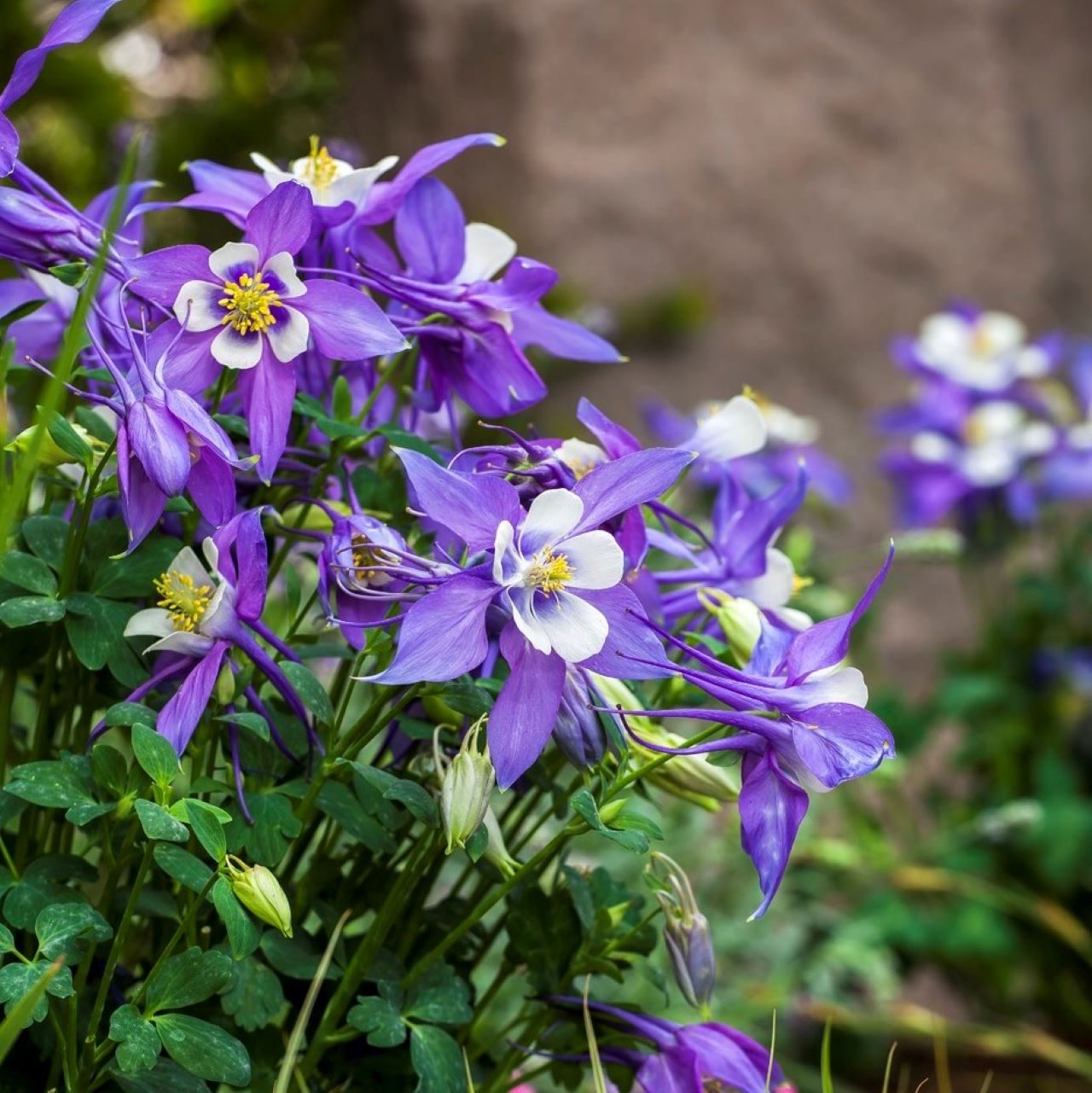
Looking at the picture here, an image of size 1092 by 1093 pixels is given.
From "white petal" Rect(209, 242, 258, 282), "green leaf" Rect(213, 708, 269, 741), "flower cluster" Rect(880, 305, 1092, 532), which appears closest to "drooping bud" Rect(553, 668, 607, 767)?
"green leaf" Rect(213, 708, 269, 741)

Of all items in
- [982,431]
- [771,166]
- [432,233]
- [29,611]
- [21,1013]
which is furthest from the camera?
[771,166]

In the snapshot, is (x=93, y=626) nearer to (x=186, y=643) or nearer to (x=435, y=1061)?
(x=186, y=643)

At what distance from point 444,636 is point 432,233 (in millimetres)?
235

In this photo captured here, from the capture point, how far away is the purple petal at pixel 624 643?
52cm

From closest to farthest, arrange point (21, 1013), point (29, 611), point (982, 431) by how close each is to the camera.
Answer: point (21, 1013) → point (29, 611) → point (982, 431)

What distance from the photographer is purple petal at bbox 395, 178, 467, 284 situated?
641 mm

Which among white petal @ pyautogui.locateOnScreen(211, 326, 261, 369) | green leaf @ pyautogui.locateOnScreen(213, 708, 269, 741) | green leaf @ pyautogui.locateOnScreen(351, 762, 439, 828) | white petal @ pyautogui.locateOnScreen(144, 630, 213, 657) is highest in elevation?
white petal @ pyautogui.locateOnScreen(211, 326, 261, 369)

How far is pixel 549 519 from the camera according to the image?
511 mm

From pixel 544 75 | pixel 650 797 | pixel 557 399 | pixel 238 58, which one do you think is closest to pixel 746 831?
pixel 650 797

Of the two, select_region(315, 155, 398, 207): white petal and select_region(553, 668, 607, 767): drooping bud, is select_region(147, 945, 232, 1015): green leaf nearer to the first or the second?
select_region(553, 668, 607, 767): drooping bud

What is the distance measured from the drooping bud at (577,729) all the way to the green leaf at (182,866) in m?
0.14

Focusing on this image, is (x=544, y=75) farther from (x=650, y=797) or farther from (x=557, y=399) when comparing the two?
(x=650, y=797)

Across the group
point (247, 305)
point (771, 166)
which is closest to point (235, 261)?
point (247, 305)

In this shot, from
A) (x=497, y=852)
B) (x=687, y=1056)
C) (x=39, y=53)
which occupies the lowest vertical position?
(x=687, y=1056)
